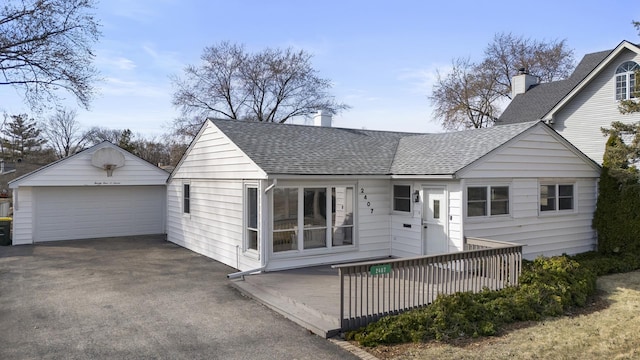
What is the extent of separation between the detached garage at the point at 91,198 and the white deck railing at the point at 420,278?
42.3 ft

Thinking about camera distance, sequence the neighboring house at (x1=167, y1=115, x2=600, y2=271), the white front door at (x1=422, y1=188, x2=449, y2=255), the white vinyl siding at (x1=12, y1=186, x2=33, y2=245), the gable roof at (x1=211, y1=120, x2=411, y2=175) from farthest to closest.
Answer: the white vinyl siding at (x1=12, y1=186, x2=33, y2=245) < the gable roof at (x1=211, y1=120, x2=411, y2=175) < the white front door at (x1=422, y1=188, x2=449, y2=255) < the neighboring house at (x1=167, y1=115, x2=600, y2=271)

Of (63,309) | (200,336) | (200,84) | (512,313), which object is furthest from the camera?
(200,84)

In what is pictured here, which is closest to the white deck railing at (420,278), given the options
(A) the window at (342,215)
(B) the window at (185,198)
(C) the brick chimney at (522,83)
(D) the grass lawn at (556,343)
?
Answer: (D) the grass lawn at (556,343)

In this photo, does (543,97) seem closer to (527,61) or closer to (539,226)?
(539,226)

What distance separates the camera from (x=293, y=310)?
7.59 m

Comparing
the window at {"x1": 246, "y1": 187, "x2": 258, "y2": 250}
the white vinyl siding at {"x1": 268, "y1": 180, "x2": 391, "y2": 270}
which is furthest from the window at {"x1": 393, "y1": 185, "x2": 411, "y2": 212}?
the window at {"x1": 246, "y1": 187, "x2": 258, "y2": 250}

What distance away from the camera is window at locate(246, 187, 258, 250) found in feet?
35.7

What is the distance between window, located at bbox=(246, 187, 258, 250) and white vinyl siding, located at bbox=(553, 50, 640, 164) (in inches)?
536

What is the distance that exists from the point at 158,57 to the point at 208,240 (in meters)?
9.46

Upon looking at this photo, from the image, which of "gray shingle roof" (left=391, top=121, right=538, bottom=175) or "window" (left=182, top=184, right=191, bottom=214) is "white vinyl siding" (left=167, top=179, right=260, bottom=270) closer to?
"window" (left=182, top=184, right=191, bottom=214)

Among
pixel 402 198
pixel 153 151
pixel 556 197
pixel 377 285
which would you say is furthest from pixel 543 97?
pixel 153 151

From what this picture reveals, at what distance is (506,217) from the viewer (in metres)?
11.3

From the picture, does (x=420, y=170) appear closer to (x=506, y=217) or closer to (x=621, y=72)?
(x=506, y=217)

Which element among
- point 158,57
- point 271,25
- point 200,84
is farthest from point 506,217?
point 200,84
